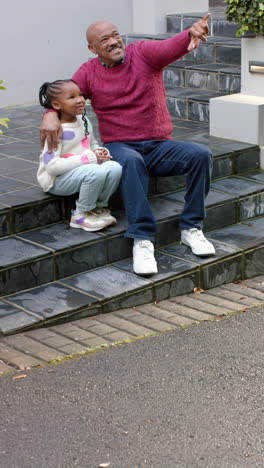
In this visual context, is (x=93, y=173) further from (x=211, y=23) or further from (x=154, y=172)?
(x=211, y=23)

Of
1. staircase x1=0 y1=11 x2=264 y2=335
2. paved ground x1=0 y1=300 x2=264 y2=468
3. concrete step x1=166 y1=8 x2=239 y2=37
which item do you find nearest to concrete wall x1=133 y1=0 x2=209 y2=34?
concrete step x1=166 y1=8 x2=239 y2=37

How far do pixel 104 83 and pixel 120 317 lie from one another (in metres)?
1.65

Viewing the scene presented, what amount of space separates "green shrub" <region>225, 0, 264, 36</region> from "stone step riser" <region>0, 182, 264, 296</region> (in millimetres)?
1530

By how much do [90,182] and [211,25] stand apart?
162 inches

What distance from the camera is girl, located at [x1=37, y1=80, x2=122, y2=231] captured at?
5.40 metres

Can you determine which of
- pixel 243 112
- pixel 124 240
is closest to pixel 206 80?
pixel 243 112

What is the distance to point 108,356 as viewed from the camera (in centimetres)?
448

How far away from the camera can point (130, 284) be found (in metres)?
5.23

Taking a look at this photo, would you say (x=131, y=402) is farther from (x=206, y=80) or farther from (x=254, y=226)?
(x=206, y=80)

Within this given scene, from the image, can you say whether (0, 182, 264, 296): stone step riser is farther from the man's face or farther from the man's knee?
the man's face

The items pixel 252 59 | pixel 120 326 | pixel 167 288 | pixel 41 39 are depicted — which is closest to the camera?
pixel 120 326

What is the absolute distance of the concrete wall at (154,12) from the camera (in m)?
9.22

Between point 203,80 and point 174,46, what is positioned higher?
point 174,46

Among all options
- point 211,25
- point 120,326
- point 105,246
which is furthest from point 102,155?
point 211,25
